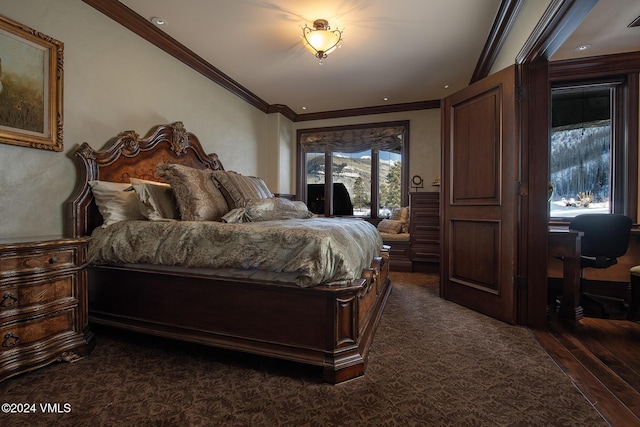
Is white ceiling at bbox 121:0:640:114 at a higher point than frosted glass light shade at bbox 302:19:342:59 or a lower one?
higher

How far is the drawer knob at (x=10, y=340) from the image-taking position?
1517 mm

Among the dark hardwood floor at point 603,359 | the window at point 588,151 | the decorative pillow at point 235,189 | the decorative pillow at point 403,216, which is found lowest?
the dark hardwood floor at point 603,359

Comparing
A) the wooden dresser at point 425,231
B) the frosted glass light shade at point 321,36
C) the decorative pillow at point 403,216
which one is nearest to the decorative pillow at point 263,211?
the frosted glass light shade at point 321,36

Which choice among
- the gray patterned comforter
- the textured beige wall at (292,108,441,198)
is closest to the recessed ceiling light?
the gray patterned comforter

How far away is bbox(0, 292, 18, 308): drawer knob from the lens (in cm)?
152

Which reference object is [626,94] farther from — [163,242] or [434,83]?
[163,242]

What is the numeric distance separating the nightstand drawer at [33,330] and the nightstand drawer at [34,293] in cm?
8

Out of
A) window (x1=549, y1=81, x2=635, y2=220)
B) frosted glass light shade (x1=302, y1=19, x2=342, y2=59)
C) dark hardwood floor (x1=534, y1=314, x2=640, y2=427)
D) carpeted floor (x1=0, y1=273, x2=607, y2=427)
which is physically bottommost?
dark hardwood floor (x1=534, y1=314, x2=640, y2=427)

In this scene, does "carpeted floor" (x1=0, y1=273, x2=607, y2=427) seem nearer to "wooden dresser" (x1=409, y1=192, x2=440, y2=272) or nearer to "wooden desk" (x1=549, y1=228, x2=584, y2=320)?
"wooden desk" (x1=549, y1=228, x2=584, y2=320)

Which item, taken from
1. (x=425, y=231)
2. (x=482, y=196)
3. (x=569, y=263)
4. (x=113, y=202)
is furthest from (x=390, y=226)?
(x=113, y=202)

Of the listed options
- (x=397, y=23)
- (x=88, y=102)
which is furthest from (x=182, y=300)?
(x=397, y=23)

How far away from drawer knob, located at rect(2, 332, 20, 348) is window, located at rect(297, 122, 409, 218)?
4.47 metres

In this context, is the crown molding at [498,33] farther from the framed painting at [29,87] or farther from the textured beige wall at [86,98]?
the framed painting at [29,87]

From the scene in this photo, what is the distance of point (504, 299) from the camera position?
246 centimetres
